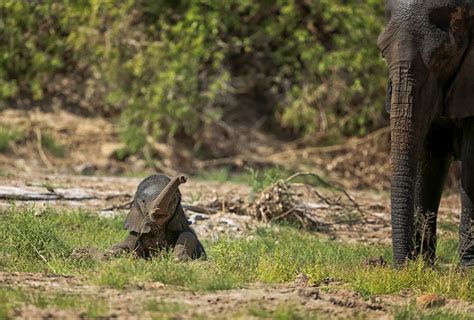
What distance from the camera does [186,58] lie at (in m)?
16.4

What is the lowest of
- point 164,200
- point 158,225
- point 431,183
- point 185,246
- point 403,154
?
point 185,246

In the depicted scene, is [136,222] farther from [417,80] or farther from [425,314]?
[425,314]

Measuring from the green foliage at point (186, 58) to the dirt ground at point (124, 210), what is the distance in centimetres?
73

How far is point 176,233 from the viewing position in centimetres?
902

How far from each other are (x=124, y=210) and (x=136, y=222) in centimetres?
263

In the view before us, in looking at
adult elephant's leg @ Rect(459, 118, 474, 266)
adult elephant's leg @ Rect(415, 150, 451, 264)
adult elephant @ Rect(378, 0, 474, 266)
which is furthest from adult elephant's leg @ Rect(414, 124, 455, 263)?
adult elephant @ Rect(378, 0, 474, 266)

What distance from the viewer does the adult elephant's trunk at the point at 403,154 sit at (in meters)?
8.12

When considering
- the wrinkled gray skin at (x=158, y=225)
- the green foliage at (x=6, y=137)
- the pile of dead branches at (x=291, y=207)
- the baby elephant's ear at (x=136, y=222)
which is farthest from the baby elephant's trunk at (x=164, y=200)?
the green foliage at (x=6, y=137)

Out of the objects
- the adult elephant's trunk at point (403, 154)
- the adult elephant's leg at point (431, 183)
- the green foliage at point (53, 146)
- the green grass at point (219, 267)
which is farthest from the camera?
the green foliage at point (53, 146)

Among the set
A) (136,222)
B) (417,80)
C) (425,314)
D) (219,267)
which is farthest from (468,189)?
(136,222)

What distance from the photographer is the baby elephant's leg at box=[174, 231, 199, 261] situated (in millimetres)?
8484

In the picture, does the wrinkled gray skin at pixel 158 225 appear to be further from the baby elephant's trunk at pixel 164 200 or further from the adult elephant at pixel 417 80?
the adult elephant at pixel 417 80

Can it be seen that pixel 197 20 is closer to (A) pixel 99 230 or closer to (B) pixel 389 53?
(A) pixel 99 230

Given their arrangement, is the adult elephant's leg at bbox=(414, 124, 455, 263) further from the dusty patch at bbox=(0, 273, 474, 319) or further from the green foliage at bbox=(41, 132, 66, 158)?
the green foliage at bbox=(41, 132, 66, 158)
